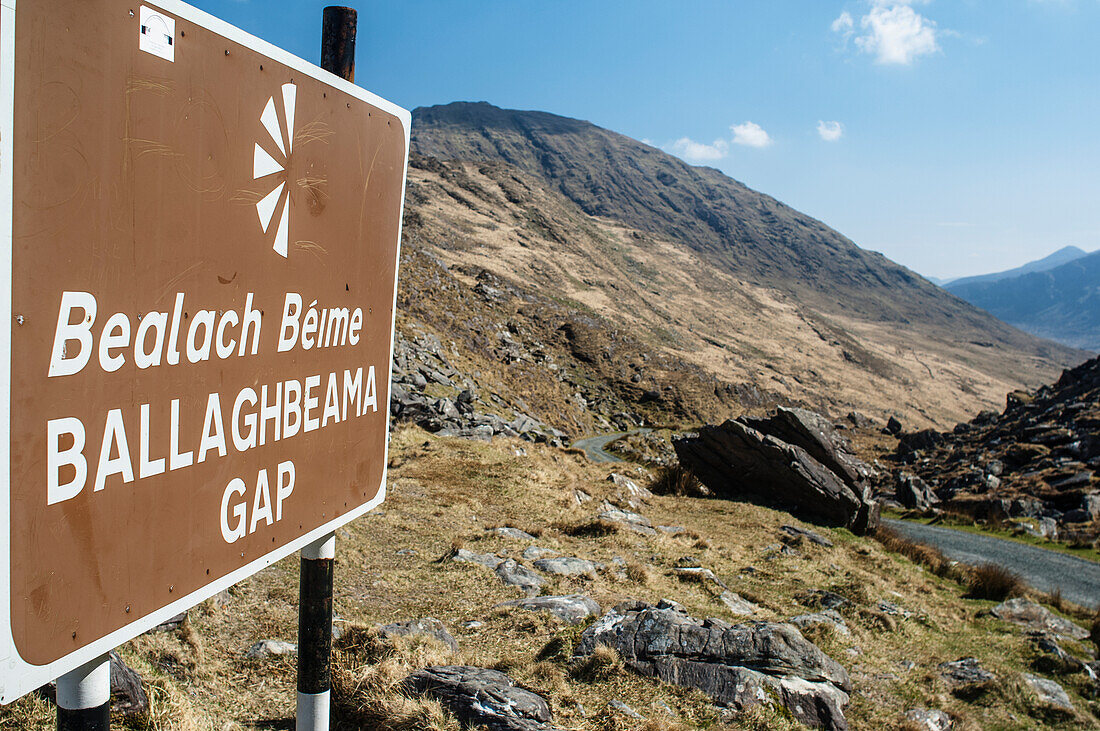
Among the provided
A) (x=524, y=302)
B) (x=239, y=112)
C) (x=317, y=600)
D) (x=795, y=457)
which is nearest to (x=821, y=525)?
(x=795, y=457)

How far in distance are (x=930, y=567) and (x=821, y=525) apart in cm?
269

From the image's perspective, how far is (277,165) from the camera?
217cm

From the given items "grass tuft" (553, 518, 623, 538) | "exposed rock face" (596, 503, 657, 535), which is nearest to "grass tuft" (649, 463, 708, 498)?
"exposed rock face" (596, 503, 657, 535)

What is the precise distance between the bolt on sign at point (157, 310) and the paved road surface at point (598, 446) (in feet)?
88.5

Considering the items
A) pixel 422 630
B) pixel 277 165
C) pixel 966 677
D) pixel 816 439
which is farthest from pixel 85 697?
pixel 816 439

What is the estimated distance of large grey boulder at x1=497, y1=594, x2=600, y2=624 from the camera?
743cm

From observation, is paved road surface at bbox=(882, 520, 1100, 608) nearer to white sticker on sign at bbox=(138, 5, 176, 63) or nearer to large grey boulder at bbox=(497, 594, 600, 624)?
large grey boulder at bbox=(497, 594, 600, 624)

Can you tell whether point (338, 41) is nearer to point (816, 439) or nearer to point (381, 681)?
point (381, 681)

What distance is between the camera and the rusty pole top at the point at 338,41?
2.55 metres

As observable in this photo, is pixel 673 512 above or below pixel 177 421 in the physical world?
below

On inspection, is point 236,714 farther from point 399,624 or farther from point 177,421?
point 177,421

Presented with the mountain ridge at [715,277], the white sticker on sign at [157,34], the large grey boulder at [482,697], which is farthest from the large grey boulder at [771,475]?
the mountain ridge at [715,277]

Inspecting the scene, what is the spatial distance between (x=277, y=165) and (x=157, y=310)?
649 millimetres

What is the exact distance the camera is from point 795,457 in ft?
58.6
